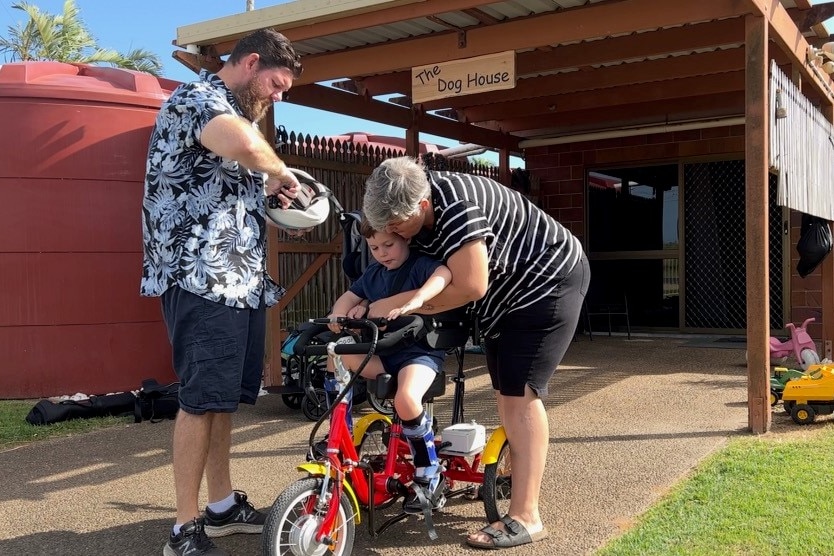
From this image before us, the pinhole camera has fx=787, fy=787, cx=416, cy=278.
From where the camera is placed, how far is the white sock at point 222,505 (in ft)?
11.1

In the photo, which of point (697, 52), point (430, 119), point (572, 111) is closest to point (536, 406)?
point (697, 52)

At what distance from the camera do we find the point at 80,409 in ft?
19.6

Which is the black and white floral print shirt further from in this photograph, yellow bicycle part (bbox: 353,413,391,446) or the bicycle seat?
yellow bicycle part (bbox: 353,413,391,446)

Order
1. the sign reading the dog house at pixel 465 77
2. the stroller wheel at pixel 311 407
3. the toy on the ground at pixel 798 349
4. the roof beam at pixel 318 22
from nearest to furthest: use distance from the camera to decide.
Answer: the roof beam at pixel 318 22 → the stroller wheel at pixel 311 407 → the sign reading the dog house at pixel 465 77 → the toy on the ground at pixel 798 349

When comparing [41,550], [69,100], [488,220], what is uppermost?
[69,100]

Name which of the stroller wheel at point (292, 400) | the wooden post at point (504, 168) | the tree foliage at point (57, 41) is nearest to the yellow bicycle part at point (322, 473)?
the stroller wheel at point (292, 400)

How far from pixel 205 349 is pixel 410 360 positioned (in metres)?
0.81

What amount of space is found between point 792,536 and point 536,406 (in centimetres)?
112

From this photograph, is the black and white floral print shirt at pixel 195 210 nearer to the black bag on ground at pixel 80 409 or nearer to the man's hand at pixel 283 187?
the man's hand at pixel 283 187

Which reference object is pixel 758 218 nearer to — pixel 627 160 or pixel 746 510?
pixel 746 510

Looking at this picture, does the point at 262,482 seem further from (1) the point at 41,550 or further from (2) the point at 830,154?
(2) the point at 830,154

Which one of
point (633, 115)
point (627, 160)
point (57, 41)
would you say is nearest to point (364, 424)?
point (633, 115)

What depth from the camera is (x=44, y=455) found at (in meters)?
4.98

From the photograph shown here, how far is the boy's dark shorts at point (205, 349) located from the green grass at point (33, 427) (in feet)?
9.69
